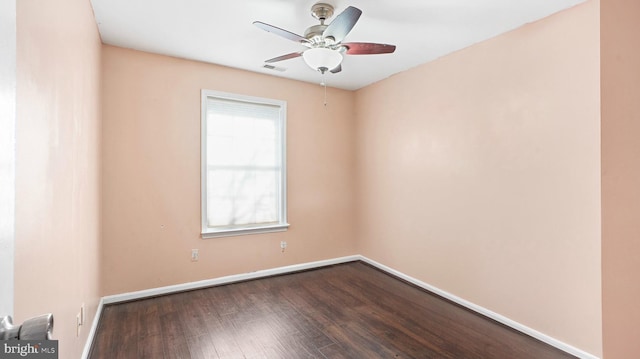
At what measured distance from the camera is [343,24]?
1932 millimetres

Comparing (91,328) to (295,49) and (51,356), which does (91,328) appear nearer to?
(51,356)

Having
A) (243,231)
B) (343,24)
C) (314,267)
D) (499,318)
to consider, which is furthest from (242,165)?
(499,318)

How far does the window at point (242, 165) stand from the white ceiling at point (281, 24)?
627 millimetres

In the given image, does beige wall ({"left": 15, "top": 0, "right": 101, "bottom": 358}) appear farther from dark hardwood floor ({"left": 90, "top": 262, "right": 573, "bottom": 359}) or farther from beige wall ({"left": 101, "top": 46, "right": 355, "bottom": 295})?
Result: beige wall ({"left": 101, "top": 46, "right": 355, "bottom": 295})

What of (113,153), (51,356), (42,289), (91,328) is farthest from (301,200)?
(51,356)

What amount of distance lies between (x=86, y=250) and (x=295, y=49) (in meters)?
2.56

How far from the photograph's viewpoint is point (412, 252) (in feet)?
11.8

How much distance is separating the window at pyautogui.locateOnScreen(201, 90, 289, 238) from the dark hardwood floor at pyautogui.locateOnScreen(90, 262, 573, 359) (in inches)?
32.9

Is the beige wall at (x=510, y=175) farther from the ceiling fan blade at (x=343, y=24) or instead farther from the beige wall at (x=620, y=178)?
the ceiling fan blade at (x=343, y=24)

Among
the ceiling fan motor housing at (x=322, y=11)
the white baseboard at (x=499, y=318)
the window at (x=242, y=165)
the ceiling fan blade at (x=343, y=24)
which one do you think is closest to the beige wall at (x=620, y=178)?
the white baseboard at (x=499, y=318)

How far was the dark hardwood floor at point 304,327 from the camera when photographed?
7.33 feet

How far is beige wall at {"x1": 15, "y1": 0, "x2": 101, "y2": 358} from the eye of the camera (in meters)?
1.03

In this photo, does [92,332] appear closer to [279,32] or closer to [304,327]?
[304,327]

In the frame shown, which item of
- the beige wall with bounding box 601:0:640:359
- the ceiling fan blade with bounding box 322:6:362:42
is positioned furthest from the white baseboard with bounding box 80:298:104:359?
the beige wall with bounding box 601:0:640:359
